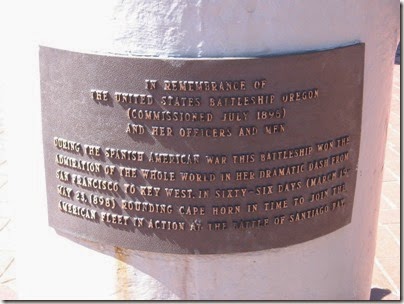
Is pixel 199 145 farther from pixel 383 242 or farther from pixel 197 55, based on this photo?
pixel 383 242

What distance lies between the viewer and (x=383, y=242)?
15.5 ft

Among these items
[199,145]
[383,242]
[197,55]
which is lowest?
[383,242]

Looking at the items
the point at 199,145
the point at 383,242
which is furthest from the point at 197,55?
the point at 383,242

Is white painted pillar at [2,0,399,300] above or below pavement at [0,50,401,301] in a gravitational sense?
above

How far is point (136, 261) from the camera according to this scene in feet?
10.4

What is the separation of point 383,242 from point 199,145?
7.51ft

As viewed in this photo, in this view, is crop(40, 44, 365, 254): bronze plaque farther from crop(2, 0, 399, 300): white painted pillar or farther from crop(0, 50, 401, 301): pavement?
crop(0, 50, 401, 301): pavement

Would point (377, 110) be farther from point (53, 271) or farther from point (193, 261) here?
point (53, 271)

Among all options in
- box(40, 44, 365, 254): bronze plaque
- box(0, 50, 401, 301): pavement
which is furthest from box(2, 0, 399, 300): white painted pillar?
box(0, 50, 401, 301): pavement

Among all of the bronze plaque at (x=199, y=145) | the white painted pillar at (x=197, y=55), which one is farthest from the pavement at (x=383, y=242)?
the bronze plaque at (x=199, y=145)

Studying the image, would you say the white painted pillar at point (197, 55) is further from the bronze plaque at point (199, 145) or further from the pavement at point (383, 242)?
the pavement at point (383, 242)

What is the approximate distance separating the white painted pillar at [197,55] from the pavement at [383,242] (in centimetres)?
50

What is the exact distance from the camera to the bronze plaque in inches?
114

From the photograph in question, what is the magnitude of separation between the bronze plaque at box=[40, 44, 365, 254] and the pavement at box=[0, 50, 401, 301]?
86 cm
